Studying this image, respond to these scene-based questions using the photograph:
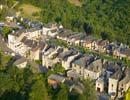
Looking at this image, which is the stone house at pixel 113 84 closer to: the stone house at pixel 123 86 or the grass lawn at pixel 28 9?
the stone house at pixel 123 86

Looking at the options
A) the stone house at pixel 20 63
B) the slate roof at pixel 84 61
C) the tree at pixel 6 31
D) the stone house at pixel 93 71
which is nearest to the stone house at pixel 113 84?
the stone house at pixel 93 71

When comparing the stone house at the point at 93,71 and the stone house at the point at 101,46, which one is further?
the stone house at the point at 101,46

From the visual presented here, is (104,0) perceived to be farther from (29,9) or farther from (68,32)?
(68,32)

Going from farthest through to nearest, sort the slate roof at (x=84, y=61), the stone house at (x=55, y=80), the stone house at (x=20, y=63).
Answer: the slate roof at (x=84, y=61) < the stone house at (x=20, y=63) < the stone house at (x=55, y=80)

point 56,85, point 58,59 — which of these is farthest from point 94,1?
point 56,85

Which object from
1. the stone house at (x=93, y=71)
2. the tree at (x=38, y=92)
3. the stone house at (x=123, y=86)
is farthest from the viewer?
the stone house at (x=93, y=71)

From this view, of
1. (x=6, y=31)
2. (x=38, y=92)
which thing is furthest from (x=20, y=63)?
(x=6, y=31)

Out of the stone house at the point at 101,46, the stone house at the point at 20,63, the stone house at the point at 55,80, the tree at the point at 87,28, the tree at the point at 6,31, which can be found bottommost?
the tree at the point at 87,28

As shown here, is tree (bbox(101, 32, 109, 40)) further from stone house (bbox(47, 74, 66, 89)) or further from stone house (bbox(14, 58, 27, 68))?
stone house (bbox(47, 74, 66, 89))

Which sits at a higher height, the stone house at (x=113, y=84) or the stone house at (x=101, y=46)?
the stone house at (x=113, y=84)
